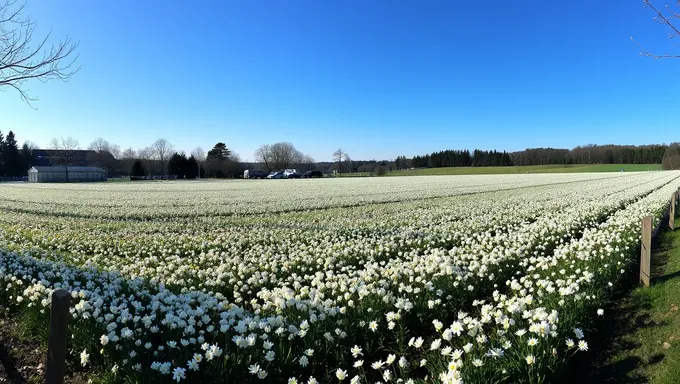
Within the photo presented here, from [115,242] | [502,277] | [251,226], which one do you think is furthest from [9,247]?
[502,277]

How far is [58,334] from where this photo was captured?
3.06 metres

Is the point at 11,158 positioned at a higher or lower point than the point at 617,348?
higher

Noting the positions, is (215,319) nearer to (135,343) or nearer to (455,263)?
(135,343)

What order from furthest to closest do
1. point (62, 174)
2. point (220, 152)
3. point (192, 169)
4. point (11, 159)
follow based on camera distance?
point (220, 152)
point (192, 169)
point (11, 159)
point (62, 174)

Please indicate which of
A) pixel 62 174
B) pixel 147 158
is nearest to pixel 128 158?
pixel 147 158

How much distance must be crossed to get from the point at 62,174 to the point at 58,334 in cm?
10401

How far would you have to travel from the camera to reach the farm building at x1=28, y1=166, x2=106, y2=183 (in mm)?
86188

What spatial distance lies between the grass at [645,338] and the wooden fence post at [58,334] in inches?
209

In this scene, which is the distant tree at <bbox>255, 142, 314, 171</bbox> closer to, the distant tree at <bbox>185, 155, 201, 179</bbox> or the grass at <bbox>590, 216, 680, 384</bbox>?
the distant tree at <bbox>185, 155, 201, 179</bbox>

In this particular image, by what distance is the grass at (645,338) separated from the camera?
15.3ft

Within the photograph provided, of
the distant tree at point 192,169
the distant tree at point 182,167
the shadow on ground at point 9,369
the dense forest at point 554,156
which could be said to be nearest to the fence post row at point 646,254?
the shadow on ground at point 9,369

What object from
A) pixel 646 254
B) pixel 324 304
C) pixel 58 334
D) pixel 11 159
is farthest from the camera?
pixel 11 159

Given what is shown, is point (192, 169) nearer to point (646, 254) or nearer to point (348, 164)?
point (348, 164)

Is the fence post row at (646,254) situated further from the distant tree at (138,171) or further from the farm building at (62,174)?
the distant tree at (138,171)
